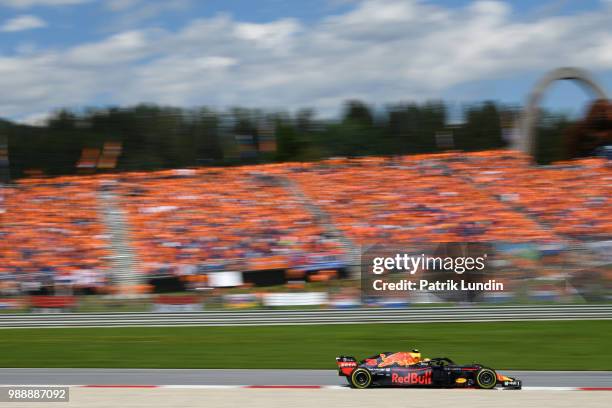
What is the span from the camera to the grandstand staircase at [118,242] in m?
19.8

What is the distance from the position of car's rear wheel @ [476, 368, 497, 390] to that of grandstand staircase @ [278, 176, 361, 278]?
8520 mm

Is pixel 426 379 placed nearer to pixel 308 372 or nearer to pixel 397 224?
pixel 308 372

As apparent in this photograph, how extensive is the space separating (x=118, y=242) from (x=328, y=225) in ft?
20.5

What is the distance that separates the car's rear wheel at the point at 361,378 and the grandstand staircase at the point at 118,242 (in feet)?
36.6

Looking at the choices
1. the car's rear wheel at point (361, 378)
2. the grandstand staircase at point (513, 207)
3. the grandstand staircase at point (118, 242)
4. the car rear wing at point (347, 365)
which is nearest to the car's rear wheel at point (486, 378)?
the car's rear wheel at point (361, 378)

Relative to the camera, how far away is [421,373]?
8.74 metres

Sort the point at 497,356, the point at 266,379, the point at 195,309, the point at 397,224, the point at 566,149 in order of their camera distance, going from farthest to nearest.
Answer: the point at 566,149
the point at 397,224
the point at 195,309
the point at 497,356
the point at 266,379

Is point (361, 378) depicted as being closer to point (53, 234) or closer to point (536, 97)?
point (53, 234)

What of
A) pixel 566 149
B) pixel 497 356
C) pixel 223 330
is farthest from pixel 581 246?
pixel 566 149

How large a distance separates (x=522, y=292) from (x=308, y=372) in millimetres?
6849

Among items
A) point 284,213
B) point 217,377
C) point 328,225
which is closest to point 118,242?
point 284,213

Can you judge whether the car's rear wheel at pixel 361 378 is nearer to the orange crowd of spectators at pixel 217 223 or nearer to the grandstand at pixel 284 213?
the grandstand at pixel 284 213

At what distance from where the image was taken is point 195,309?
17.3 meters

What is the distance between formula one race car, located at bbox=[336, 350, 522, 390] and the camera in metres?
8.73
